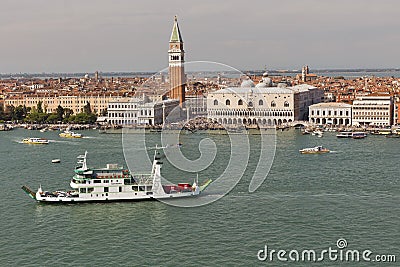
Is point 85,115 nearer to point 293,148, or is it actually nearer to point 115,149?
point 115,149

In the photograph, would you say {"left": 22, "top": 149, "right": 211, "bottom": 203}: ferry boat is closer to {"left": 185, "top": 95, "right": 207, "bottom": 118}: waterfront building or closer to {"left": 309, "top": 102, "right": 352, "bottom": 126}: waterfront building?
{"left": 309, "top": 102, "right": 352, "bottom": 126}: waterfront building

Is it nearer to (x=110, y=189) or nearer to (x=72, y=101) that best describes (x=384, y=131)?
(x=110, y=189)

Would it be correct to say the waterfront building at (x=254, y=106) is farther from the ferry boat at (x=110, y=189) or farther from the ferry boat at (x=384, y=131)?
the ferry boat at (x=110, y=189)

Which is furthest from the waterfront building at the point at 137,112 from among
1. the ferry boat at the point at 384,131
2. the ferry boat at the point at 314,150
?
the ferry boat at the point at 314,150

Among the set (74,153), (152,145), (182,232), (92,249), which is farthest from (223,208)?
(152,145)

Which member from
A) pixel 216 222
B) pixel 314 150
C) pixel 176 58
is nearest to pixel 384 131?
pixel 314 150

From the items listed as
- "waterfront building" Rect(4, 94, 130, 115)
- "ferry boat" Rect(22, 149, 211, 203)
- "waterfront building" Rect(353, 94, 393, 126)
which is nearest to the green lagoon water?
"ferry boat" Rect(22, 149, 211, 203)

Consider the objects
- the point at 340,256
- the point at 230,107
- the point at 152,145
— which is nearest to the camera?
the point at 340,256
